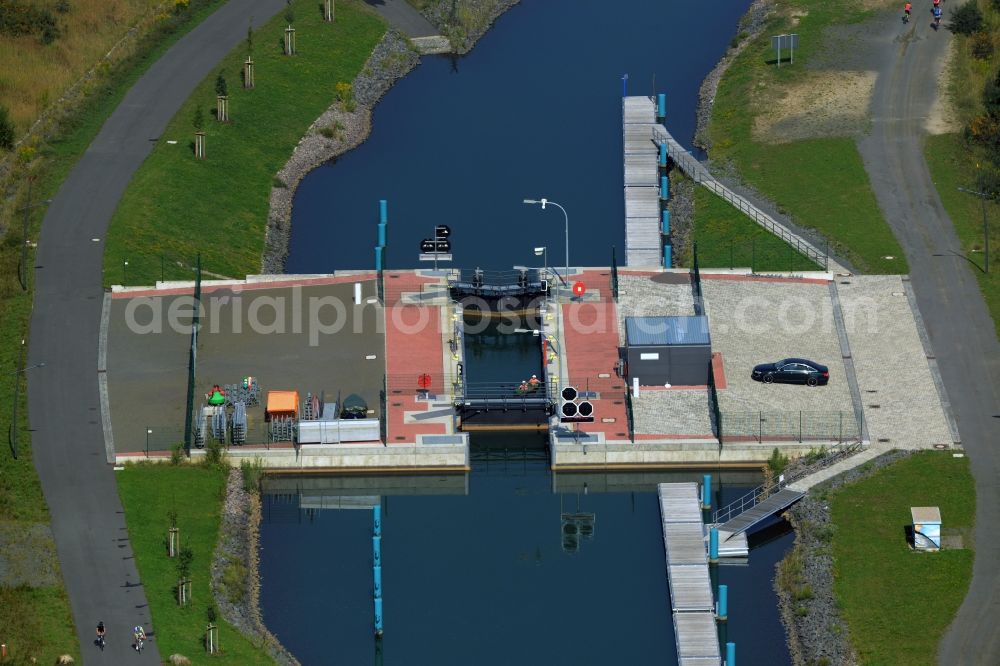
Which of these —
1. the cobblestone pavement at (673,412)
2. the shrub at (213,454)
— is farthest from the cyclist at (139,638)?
the cobblestone pavement at (673,412)

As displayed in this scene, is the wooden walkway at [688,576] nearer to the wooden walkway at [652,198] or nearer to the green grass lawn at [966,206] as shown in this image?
the green grass lawn at [966,206]

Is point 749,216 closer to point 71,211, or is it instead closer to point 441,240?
point 441,240

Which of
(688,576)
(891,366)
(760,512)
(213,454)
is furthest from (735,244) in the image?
(213,454)

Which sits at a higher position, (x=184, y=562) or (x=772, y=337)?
(x=772, y=337)

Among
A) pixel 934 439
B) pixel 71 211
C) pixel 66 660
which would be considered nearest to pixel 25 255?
pixel 71 211

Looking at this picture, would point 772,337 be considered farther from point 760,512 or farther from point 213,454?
point 213,454
